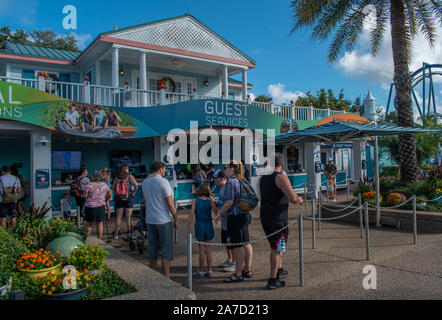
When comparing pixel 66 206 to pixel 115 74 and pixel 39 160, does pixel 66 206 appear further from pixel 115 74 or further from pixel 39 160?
pixel 115 74

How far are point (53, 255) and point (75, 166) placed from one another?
374 inches

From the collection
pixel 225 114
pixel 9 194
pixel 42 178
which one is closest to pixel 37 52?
pixel 42 178

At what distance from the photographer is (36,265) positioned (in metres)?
4.48

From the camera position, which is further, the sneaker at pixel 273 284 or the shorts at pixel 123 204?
the shorts at pixel 123 204

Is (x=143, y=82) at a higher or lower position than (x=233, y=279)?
higher

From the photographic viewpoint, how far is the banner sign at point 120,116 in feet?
31.6

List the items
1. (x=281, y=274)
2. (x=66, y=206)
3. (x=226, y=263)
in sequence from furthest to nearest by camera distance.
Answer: (x=66, y=206)
(x=226, y=263)
(x=281, y=274)

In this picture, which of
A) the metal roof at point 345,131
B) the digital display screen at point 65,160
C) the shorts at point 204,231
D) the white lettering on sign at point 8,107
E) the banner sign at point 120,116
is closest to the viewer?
the shorts at point 204,231

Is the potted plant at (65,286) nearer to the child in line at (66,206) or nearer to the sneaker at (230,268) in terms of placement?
the sneaker at (230,268)

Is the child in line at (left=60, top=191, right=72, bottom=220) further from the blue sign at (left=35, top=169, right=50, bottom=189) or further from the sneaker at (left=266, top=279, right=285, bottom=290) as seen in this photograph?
the sneaker at (left=266, top=279, right=285, bottom=290)

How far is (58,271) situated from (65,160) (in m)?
9.80

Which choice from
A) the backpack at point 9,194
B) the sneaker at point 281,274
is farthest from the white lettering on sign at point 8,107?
the sneaker at point 281,274

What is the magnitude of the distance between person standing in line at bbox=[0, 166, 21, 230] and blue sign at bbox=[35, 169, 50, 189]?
1.65 m

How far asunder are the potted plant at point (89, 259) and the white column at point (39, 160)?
21.0ft
